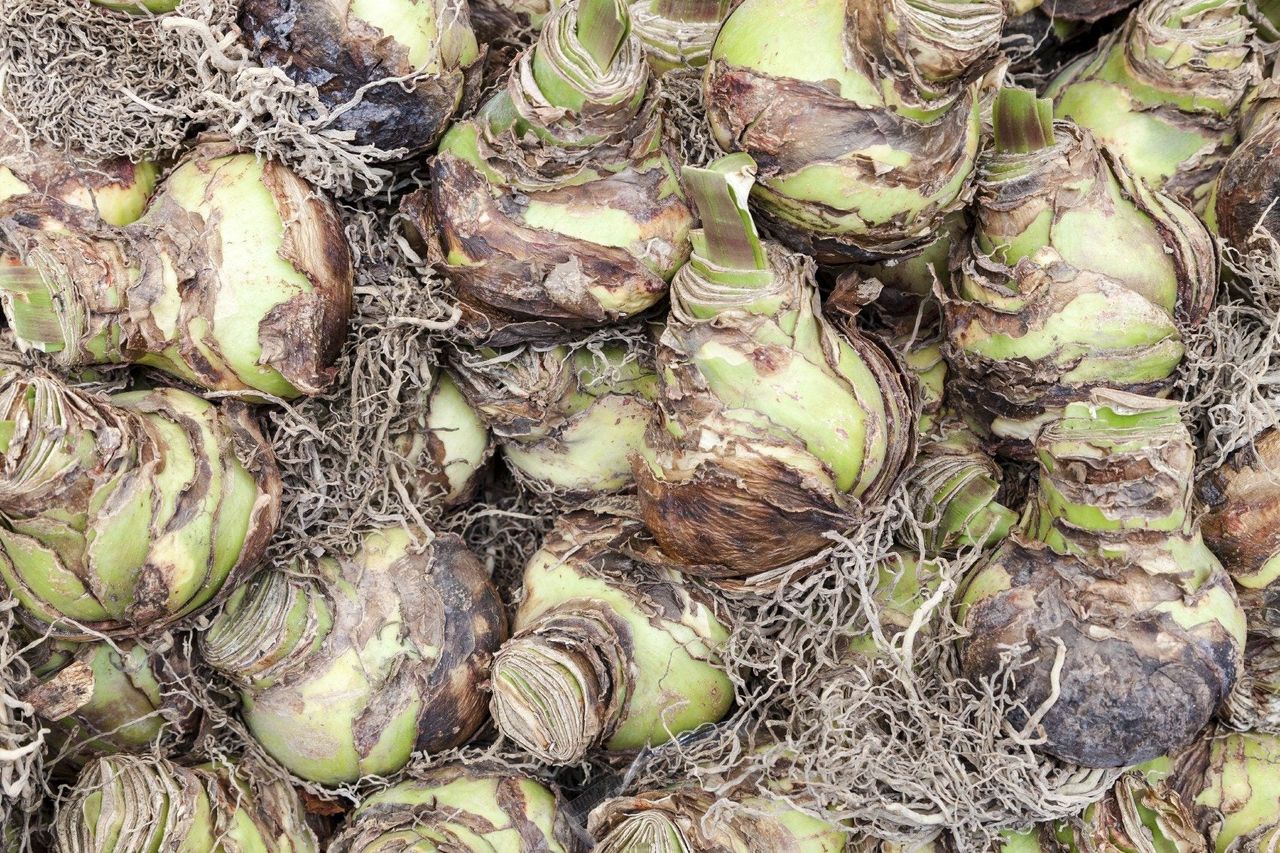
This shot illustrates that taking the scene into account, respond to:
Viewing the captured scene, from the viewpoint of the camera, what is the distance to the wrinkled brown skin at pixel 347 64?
1.39m

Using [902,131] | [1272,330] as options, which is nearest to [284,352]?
[902,131]

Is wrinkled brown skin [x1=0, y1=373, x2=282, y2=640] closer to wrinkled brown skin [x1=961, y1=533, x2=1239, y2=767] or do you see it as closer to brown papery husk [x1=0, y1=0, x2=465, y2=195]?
brown papery husk [x1=0, y1=0, x2=465, y2=195]

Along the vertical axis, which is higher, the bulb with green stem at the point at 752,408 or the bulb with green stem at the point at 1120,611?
the bulb with green stem at the point at 752,408

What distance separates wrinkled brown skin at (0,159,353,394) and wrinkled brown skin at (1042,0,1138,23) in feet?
4.50

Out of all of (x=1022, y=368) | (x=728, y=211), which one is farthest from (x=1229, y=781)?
(x=728, y=211)

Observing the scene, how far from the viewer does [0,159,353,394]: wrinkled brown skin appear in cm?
140

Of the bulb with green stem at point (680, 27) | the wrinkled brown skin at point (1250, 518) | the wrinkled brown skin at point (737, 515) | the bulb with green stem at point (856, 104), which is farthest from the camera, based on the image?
the bulb with green stem at point (680, 27)

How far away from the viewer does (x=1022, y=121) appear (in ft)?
4.75

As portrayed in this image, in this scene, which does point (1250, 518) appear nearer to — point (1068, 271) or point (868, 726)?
point (1068, 271)

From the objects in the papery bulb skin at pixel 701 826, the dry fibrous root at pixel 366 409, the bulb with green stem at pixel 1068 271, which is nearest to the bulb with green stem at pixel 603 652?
the papery bulb skin at pixel 701 826

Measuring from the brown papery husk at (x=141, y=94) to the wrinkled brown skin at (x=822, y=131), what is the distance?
48 cm

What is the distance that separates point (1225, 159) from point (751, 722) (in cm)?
123

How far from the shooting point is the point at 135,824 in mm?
1397

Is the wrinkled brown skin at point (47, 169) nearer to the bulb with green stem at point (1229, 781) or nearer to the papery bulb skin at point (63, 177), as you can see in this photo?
the papery bulb skin at point (63, 177)
